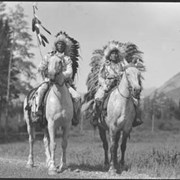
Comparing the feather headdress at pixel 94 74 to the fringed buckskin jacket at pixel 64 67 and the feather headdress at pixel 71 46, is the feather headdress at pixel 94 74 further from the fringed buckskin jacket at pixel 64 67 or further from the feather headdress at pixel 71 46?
the fringed buckskin jacket at pixel 64 67

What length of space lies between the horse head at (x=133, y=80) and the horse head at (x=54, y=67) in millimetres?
1857

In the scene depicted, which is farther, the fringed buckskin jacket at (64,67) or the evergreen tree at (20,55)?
the evergreen tree at (20,55)

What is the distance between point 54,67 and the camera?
12.5m

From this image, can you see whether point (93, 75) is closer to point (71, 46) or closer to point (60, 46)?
point (71, 46)

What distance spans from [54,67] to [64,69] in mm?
843

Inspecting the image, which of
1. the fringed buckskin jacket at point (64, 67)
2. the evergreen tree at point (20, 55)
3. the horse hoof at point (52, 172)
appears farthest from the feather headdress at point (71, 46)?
the evergreen tree at point (20, 55)

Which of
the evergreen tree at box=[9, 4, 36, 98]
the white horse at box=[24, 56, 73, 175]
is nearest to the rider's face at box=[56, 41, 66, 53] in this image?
the white horse at box=[24, 56, 73, 175]

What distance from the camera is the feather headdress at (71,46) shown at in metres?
14.0

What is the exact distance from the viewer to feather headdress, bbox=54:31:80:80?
14.0 metres

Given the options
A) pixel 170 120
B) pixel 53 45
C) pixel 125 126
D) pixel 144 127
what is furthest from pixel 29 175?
pixel 170 120

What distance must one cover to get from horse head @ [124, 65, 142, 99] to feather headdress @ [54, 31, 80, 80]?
7.41 ft

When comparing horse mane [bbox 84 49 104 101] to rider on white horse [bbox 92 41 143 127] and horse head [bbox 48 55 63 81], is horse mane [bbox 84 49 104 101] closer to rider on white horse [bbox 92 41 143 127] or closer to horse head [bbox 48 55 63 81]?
rider on white horse [bbox 92 41 143 127]

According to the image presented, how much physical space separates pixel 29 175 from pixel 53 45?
4.25 m

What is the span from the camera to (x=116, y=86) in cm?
1347
